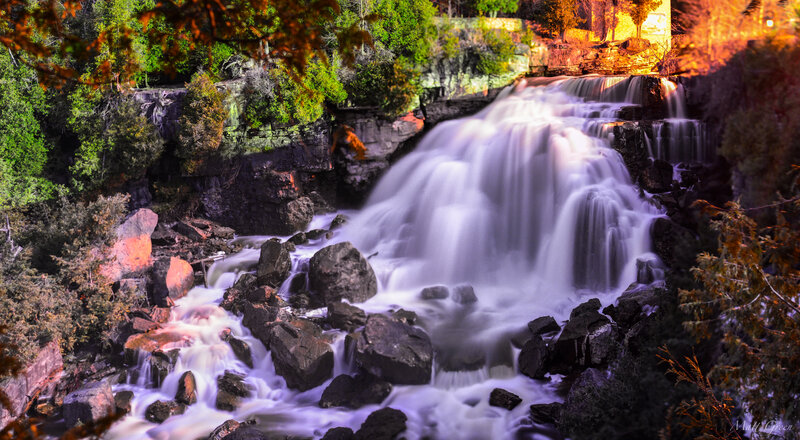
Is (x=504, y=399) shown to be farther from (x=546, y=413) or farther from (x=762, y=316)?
(x=762, y=316)

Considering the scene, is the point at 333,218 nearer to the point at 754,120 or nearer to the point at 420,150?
the point at 420,150

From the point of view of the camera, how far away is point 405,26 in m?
18.6

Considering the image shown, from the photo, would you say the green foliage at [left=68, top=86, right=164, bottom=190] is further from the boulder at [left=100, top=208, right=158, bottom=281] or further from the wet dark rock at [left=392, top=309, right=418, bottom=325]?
the wet dark rock at [left=392, top=309, right=418, bottom=325]

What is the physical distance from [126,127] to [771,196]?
16.6 metres

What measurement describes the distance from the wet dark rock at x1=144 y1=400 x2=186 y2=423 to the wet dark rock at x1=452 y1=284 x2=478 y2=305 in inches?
242

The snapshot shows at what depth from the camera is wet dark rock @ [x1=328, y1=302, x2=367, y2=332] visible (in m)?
11.1

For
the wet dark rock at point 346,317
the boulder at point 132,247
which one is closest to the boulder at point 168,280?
the boulder at point 132,247

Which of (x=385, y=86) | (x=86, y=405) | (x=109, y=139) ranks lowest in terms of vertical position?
(x=86, y=405)

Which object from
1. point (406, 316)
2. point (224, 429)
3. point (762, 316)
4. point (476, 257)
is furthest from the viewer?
point (476, 257)

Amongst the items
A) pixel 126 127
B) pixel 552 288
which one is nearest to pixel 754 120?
pixel 552 288

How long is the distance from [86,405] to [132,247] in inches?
222

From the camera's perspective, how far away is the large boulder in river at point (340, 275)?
12125 millimetres

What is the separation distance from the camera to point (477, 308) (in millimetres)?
11898

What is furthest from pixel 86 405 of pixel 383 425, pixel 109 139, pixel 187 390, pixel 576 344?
pixel 109 139
